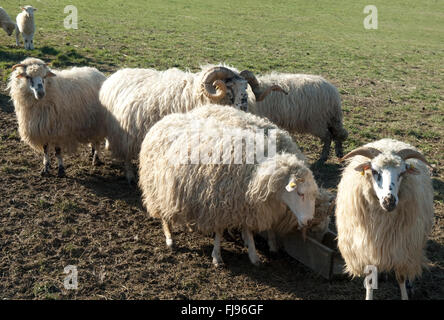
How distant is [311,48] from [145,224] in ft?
49.6

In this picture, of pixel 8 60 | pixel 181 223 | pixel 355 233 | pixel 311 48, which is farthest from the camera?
pixel 311 48

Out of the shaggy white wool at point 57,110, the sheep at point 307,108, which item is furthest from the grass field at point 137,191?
the shaggy white wool at point 57,110

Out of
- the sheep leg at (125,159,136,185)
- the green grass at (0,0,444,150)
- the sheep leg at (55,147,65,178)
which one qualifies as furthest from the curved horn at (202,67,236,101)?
the green grass at (0,0,444,150)

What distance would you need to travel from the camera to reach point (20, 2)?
83.4ft

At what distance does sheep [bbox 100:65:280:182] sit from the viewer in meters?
7.70

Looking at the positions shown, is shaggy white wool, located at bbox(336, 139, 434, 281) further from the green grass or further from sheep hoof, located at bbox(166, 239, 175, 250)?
the green grass

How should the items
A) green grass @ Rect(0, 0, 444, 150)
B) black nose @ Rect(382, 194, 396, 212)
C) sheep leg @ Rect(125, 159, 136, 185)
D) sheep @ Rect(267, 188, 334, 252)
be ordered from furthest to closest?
green grass @ Rect(0, 0, 444, 150), sheep leg @ Rect(125, 159, 136, 185), sheep @ Rect(267, 188, 334, 252), black nose @ Rect(382, 194, 396, 212)

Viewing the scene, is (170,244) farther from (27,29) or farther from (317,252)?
(27,29)

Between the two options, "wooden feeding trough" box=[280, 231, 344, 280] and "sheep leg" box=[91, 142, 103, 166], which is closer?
"wooden feeding trough" box=[280, 231, 344, 280]

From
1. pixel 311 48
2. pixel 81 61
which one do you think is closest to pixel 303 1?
pixel 311 48

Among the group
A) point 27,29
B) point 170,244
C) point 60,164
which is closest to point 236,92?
point 170,244

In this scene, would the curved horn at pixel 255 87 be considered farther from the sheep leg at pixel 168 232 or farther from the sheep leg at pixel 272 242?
the sheep leg at pixel 168 232

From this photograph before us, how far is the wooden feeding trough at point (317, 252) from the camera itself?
18.9ft
